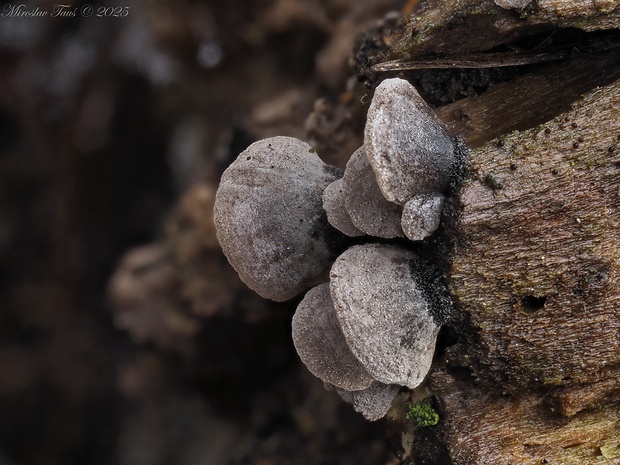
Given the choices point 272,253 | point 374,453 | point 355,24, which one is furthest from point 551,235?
point 355,24

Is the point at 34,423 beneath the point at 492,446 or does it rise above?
beneath

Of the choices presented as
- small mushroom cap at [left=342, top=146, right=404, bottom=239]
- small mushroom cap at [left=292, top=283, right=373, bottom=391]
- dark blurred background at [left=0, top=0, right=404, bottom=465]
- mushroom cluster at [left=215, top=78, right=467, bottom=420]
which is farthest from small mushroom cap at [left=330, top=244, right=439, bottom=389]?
dark blurred background at [left=0, top=0, right=404, bottom=465]

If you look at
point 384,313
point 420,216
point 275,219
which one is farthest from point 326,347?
point 420,216

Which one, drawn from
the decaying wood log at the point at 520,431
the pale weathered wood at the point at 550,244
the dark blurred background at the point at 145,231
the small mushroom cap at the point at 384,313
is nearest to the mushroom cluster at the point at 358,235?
the small mushroom cap at the point at 384,313

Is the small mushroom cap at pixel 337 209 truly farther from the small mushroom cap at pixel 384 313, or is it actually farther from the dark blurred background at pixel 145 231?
the dark blurred background at pixel 145 231

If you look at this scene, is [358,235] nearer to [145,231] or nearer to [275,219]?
[275,219]

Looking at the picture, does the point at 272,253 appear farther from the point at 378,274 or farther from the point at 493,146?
the point at 493,146

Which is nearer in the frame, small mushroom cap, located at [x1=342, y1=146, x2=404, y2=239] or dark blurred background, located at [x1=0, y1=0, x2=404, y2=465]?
small mushroom cap, located at [x1=342, y1=146, x2=404, y2=239]

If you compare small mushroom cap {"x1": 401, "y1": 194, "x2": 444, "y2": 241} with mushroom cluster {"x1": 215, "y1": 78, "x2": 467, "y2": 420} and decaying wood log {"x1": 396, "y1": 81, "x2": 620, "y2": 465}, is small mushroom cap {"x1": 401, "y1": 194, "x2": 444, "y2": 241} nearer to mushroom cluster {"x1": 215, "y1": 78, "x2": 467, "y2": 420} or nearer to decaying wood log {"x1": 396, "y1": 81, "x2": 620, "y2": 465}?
mushroom cluster {"x1": 215, "y1": 78, "x2": 467, "y2": 420}
